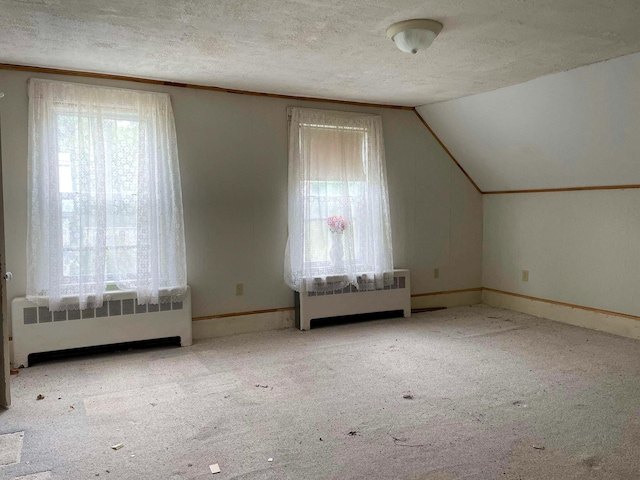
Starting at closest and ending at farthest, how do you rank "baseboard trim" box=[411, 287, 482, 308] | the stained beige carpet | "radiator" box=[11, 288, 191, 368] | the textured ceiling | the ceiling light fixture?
the stained beige carpet → the textured ceiling → the ceiling light fixture → "radiator" box=[11, 288, 191, 368] → "baseboard trim" box=[411, 287, 482, 308]

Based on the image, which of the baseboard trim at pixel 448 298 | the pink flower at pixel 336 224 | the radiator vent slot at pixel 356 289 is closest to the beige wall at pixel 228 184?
the radiator vent slot at pixel 356 289

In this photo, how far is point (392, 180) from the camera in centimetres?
512

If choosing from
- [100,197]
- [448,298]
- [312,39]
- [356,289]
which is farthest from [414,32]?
[448,298]

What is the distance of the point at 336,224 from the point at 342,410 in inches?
85.0

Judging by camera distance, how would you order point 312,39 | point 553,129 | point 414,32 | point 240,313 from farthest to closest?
point 240,313 < point 553,129 < point 312,39 < point 414,32

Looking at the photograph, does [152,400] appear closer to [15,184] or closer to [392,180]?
[15,184]

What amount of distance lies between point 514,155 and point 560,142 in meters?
0.54

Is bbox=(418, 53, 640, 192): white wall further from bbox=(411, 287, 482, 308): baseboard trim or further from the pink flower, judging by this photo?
the pink flower

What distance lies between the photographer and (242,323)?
4.47 meters

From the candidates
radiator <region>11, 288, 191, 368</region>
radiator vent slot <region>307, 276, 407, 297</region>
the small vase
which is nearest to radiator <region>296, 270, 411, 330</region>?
radiator vent slot <region>307, 276, 407, 297</region>

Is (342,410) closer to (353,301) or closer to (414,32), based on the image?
(353,301)

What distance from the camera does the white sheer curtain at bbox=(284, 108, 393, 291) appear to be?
4.50 m

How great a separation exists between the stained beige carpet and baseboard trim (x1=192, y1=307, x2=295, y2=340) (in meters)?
0.16

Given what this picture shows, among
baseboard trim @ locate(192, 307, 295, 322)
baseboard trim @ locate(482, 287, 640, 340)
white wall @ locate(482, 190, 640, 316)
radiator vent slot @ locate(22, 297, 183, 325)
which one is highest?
white wall @ locate(482, 190, 640, 316)
